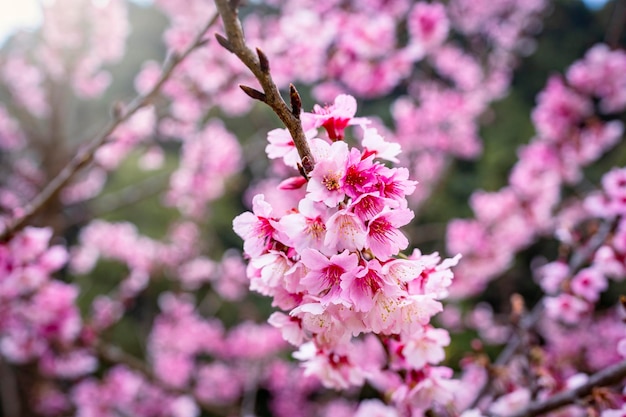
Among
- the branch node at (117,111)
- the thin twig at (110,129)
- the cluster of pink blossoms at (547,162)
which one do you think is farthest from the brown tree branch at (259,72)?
the cluster of pink blossoms at (547,162)

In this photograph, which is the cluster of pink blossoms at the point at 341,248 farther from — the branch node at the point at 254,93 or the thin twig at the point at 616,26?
the thin twig at the point at 616,26

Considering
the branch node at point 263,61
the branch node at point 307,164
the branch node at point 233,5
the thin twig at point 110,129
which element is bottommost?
the branch node at point 307,164

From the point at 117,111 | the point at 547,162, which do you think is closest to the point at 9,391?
the point at 117,111

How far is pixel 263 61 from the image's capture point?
69cm

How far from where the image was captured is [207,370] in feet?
16.1

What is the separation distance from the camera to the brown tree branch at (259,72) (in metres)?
0.70

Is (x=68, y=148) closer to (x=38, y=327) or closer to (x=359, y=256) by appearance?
(x=38, y=327)

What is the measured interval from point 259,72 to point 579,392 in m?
1.06

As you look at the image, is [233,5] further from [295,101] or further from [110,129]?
[110,129]

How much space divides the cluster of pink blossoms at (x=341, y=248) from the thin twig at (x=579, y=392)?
523mm

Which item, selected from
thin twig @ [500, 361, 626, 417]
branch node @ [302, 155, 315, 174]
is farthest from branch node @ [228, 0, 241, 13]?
thin twig @ [500, 361, 626, 417]

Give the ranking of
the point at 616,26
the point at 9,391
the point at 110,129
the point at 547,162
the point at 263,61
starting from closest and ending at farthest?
1. the point at 263,61
2. the point at 110,129
3. the point at 616,26
4. the point at 547,162
5. the point at 9,391

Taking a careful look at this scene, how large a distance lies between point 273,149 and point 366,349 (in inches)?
139

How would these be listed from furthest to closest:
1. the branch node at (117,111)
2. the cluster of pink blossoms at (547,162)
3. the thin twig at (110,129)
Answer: the cluster of pink blossoms at (547,162), the branch node at (117,111), the thin twig at (110,129)
